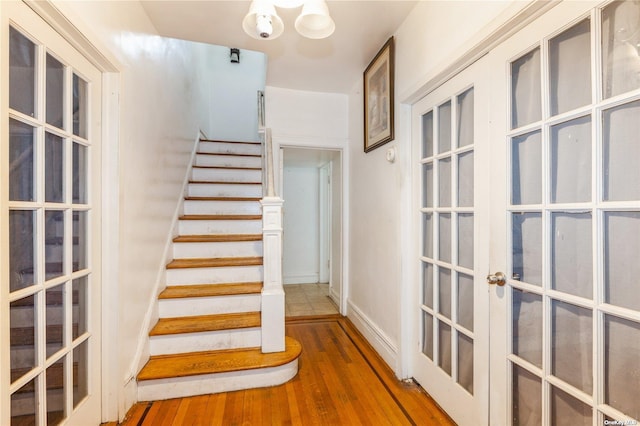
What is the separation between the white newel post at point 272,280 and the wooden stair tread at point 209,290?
0.78ft

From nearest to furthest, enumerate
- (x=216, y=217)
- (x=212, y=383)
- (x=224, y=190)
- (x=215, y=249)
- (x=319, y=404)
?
(x=319, y=404)
(x=212, y=383)
(x=215, y=249)
(x=216, y=217)
(x=224, y=190)

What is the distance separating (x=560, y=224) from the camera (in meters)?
1.00

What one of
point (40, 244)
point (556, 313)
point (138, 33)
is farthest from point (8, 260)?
point (556, 313)

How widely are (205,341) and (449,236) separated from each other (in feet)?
5.56

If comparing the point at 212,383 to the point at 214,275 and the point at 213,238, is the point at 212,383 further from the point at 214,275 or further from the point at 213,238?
the point at 213,238

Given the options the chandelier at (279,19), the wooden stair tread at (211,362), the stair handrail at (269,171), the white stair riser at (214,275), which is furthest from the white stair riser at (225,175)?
the chandelier at (279,19)

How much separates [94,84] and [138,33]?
1.77ft

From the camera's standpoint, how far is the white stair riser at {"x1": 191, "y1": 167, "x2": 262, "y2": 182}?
333 centimetres

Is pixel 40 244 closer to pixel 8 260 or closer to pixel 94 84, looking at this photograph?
pixel 8 260

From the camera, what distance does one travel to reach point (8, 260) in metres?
0.93

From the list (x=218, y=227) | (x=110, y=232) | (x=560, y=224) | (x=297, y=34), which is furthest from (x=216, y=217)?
(x=560, y=224)

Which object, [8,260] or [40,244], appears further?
[40,244]

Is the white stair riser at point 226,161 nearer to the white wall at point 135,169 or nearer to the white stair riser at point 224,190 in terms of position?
the white stair riser at point 224,190

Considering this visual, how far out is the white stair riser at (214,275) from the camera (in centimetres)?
227
